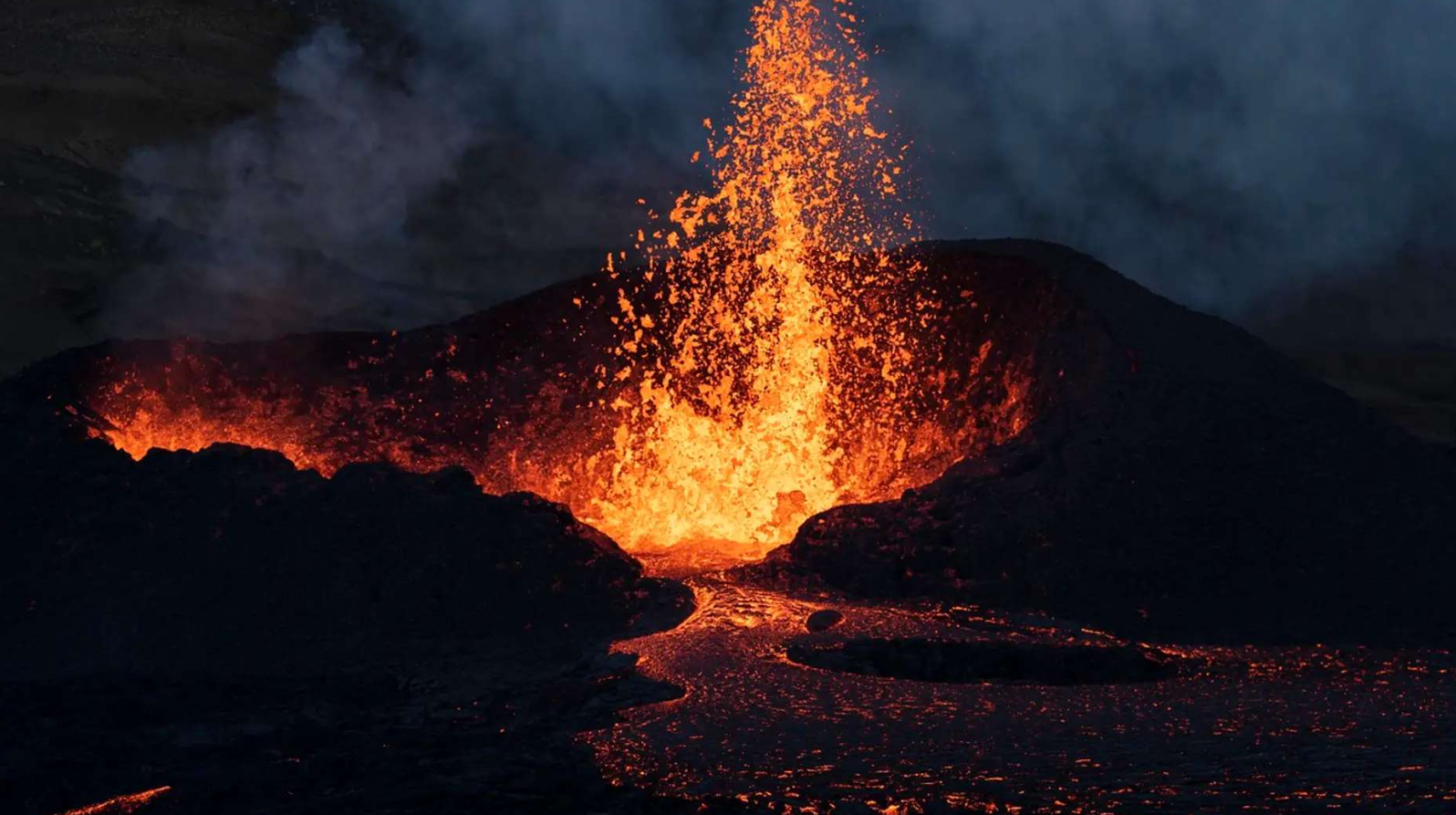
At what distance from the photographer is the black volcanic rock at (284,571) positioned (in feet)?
33.4

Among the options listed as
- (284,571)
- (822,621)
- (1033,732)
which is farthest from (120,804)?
(822,621)

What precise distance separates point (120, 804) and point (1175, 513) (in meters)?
7.78

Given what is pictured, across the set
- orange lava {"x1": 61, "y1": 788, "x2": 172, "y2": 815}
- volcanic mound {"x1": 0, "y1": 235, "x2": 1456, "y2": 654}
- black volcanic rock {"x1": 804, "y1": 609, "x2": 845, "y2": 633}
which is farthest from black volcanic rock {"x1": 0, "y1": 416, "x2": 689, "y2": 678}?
orange lava {"x1": 61, "y1": 788, "x2": 172, "y2": 815}

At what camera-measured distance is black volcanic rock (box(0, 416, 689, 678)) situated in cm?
1017

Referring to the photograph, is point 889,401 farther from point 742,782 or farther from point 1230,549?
point 742,782

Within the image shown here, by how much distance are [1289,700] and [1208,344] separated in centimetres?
546

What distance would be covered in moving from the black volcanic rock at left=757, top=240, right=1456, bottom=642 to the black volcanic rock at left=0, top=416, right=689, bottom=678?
1750 millimetres

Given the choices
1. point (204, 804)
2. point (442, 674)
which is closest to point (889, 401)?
point (442, 674)

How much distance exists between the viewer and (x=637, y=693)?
331 inches

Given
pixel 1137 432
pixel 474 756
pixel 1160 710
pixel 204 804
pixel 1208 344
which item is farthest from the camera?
pixel 1208 344

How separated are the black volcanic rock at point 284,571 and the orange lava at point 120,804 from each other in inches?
110

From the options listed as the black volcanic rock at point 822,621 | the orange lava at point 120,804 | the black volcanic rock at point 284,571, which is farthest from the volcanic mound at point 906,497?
the orange lava at point 120,804

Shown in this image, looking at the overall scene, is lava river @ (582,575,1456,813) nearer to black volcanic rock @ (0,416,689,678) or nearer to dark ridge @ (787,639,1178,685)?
dark ridge @ (787,639,1178,685)

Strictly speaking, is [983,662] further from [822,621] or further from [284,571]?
[284,571]
